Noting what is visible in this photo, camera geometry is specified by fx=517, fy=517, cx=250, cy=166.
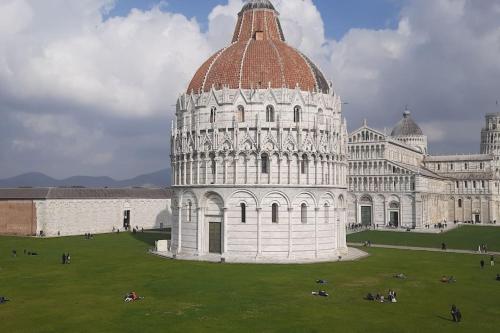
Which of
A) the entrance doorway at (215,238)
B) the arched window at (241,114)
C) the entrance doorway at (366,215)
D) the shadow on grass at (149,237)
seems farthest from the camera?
the entrance doorway at (366,215)

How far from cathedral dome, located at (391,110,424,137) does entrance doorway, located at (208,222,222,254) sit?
359 ft

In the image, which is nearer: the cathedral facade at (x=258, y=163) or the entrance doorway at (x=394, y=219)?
the cathedral facade at (x=258, y=163)

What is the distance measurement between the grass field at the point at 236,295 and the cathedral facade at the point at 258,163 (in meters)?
5.00

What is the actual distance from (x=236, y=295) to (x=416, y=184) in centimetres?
7877

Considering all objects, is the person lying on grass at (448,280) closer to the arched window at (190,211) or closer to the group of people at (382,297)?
the group of people at (382,297)

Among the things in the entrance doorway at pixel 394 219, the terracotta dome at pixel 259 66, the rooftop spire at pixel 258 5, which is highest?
the rooftop spire at pixel 258 5

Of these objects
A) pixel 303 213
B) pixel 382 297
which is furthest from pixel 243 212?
pixel 382 297

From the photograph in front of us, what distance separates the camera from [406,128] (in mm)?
156375

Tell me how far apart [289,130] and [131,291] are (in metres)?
26.6

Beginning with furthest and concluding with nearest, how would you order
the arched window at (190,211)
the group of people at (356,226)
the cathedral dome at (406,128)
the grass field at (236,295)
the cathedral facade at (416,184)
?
the cathedral dome at (406,128)
the cathedral facade at (416,184)
the group of people at (356,226)
the arched window at (190,211)
the grass field at (236,295)

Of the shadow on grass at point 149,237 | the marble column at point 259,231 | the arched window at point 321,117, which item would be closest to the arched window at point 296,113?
the arched window at point 321,117

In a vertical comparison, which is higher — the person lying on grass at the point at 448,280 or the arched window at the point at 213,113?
the arched window at the point at 213,113

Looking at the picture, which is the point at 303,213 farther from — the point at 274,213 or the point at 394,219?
the point at 394,219

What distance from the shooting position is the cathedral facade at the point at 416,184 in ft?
363
